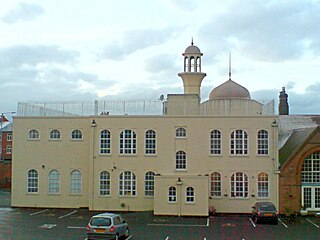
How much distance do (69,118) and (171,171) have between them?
9.69 metres

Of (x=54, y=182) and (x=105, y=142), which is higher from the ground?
(x=105, y=142)

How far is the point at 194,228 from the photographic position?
3344 centimetres

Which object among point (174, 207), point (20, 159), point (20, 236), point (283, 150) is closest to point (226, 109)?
point (283, 150)

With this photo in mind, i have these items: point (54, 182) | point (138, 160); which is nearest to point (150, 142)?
point (138, 160)

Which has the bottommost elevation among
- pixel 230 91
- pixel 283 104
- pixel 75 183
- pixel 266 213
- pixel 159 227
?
pixel 159 227

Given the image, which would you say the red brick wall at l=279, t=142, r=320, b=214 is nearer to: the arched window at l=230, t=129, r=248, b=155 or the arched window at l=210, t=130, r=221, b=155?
the arched window at l=230, t=129, r=248, b=155

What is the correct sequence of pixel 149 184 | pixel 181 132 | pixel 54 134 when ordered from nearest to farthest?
1. pixel 181 132
2. pixel 149 184
3. pixel 54 134

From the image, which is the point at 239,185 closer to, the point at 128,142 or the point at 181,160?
the point at 181,160

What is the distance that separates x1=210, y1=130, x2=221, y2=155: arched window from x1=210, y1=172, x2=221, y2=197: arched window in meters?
1.75

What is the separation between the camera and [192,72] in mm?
48750

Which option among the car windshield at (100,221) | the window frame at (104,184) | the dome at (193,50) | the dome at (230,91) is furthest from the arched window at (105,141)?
the car windshield at (100,221)

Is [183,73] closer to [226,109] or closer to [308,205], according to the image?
[226,109]

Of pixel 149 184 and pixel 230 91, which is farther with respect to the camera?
pixel 230 91

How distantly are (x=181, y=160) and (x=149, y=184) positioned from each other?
3.26 m
